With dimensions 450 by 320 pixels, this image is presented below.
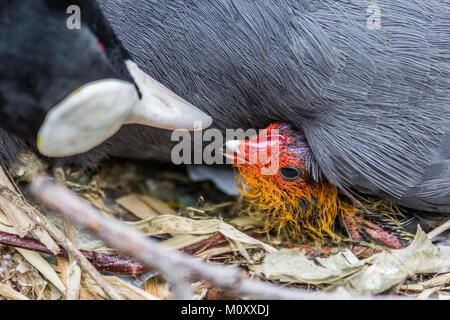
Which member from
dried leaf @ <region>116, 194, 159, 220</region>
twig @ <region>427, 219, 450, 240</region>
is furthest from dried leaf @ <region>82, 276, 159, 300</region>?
twig @ <region>427, 219, 450, 240</region>

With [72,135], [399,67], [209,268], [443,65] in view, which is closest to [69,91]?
[72,135]

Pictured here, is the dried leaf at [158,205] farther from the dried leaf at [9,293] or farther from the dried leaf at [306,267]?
the dried leaf at [9,293]

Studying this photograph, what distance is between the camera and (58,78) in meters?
1.35

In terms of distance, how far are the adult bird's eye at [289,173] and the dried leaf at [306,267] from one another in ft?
0.67

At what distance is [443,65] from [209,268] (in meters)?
0.79

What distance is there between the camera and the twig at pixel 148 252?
3.95 ft

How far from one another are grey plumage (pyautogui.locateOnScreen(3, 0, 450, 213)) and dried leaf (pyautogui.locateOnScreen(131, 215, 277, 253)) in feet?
0.91

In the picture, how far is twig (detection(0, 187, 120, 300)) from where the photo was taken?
1416 millimetres

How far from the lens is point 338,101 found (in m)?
1.59

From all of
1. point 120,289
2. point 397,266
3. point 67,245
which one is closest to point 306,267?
point 397,266

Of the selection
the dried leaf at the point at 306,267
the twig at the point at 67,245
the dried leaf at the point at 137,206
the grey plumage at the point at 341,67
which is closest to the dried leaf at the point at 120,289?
the twig at the point at 67,245

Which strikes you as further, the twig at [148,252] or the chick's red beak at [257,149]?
the chick's red beak at [257,149]

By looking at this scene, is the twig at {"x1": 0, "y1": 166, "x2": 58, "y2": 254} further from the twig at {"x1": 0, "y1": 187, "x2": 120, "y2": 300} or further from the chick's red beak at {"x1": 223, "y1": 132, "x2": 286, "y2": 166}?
the chick's red beak at {"x1": 223, "y1": 132, "x2": 286, "y2": 166}
